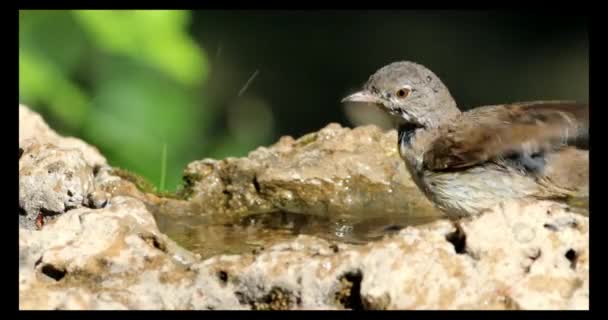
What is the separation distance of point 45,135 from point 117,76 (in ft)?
2.13

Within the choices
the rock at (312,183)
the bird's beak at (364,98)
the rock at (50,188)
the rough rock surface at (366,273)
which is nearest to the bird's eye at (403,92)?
the bird's beak at (364,98)

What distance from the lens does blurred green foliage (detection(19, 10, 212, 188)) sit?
7414 mm

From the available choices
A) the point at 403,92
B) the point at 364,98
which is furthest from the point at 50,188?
the point at 403,92

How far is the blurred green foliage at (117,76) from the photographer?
7.41 m

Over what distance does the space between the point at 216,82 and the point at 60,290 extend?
5.71 metres

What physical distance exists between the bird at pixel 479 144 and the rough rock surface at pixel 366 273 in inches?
52.0

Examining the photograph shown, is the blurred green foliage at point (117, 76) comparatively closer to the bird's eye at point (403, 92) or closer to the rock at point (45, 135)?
the rock at point (45, 135)

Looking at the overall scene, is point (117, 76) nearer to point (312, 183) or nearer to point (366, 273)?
point (312, 183)

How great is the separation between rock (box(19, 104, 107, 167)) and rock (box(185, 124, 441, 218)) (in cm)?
60

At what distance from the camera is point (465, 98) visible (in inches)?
418

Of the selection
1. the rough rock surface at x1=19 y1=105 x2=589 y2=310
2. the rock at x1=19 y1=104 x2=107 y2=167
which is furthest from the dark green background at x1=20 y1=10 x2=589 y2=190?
the rough rock surface at x1=19 y1=105 x2=589 y2=310

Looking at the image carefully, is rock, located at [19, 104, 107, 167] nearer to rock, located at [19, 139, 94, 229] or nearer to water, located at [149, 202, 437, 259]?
water, located at [149, 202, 437, 259]

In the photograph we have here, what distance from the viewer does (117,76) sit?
24.7 feet

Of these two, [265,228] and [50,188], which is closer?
[50,188]
